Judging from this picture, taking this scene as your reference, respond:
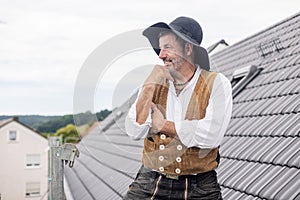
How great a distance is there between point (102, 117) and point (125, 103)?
0.11 metres

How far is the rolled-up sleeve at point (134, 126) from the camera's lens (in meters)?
1.37

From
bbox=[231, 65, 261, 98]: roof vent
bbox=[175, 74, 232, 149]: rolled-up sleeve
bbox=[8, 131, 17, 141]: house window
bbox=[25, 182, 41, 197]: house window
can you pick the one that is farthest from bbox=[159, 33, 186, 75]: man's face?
bbox=[8, 131, 17, 141]: house window

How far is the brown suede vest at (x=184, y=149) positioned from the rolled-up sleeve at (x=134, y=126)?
0.04 meters

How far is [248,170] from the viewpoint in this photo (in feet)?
8.91

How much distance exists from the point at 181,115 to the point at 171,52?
19 centimetres

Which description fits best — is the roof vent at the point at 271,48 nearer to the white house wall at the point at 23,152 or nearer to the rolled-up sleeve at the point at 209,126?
the rolled-up sleeve at the point at 209,126

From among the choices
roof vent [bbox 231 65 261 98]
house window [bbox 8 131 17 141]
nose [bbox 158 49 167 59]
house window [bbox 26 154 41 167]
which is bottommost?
house window [bbox 26 154 41 167]

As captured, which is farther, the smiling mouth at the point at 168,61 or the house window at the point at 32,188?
the house window at the point at 32,188

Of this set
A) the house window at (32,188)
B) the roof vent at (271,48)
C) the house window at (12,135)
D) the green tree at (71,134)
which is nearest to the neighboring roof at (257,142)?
the roof vent at (271,48)

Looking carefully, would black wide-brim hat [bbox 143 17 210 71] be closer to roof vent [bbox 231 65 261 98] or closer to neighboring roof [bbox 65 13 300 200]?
neighboring roof [bbox 65 13 300 200]

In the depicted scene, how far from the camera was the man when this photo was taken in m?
1.35

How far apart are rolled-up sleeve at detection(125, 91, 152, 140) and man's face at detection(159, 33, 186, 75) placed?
166 millimetres

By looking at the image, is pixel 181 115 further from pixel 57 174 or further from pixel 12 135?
pixel 12 135

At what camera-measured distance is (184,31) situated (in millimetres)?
1390
